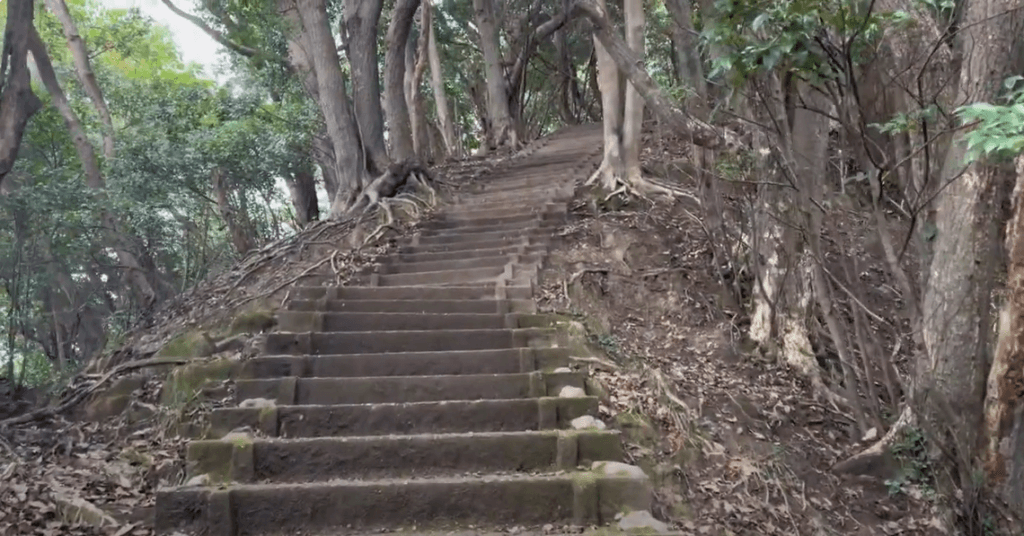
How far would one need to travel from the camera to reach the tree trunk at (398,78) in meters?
10.1

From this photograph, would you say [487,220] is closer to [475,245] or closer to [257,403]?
[475,245]

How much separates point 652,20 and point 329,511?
50.1 ft

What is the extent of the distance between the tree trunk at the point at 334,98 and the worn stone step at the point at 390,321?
385 cm

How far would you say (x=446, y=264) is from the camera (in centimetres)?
815

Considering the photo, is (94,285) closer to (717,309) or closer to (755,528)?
(717,309)

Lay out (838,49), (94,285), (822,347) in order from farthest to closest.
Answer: (94,285), (822,347), (838,49)

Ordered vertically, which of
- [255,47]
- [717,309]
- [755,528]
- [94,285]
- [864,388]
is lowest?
[755,528]

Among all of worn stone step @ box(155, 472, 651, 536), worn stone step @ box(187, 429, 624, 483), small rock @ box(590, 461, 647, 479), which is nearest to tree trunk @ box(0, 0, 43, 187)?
worn stone step @ box(187, 429, 624, 483)

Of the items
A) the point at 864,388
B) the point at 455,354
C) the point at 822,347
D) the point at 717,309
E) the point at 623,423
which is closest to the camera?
the point at 623,423

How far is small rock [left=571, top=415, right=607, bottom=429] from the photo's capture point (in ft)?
15.1

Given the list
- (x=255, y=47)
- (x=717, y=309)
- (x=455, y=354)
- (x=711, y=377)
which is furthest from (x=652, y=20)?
(x=455, y=354)

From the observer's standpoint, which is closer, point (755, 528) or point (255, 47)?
point (755, 528)

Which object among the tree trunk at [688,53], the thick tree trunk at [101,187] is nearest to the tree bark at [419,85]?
the thick tree trunk at [101,187]

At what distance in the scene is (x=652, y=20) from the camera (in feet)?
55.9
